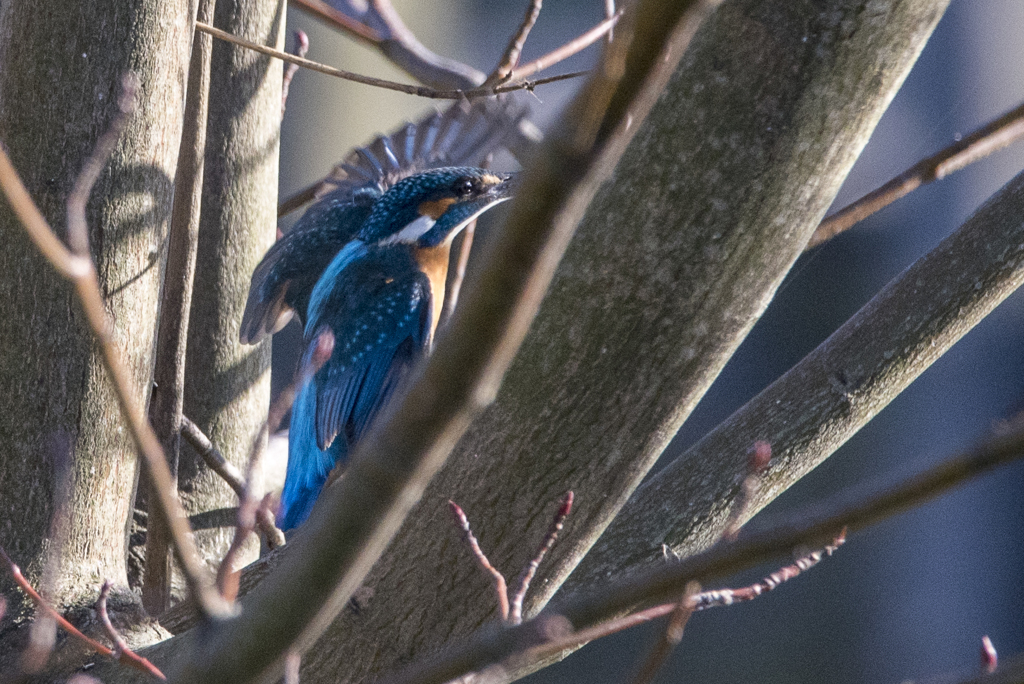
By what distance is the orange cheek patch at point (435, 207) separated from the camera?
186cm

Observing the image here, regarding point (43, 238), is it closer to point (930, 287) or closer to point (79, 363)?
point (79, 363)

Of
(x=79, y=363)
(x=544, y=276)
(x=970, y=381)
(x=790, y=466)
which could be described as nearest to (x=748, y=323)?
(x=790, y=466)

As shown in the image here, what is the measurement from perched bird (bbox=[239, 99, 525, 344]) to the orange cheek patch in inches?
4.7

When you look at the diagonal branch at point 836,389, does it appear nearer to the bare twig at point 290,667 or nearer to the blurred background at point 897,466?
the bare twig at point 290,667

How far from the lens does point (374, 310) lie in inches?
70.1

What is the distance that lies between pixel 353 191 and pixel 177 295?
687 mm

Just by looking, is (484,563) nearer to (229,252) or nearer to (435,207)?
(229,252)

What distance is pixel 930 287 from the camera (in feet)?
3.49

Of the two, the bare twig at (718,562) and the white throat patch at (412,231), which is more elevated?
the white throat patch at (412,231)

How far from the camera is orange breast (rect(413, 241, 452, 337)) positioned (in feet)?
6.22

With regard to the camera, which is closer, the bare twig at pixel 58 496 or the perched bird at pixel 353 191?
the bare twig at pixel 58 496

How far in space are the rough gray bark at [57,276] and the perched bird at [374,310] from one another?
552 mm

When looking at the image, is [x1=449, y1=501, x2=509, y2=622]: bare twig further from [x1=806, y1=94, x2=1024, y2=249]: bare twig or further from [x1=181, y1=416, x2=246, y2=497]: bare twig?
[x1=181, y1=416, x2=246, y2=497]: bare twig

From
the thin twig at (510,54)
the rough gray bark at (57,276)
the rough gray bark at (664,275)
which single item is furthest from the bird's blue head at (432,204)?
the rough gray bark at (664,275)
